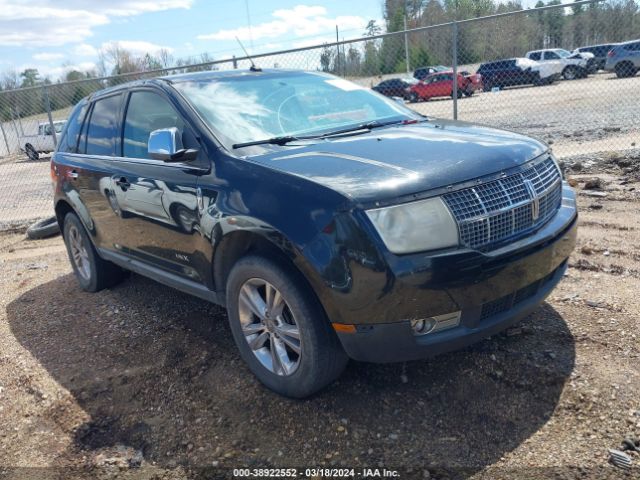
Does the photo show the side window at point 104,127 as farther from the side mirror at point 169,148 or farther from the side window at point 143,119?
the side mirror at point 169,148

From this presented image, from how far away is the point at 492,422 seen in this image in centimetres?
282

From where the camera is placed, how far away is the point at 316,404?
3.14m

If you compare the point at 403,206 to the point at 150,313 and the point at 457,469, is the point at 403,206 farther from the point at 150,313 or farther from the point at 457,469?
the point at 150,313

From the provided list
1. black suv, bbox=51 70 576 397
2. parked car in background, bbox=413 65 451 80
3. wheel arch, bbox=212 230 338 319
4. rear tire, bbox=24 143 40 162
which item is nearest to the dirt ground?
black suv, bbox=51 70 576 397

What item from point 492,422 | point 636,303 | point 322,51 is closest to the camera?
point 492,422

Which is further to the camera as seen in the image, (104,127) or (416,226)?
(104,127)

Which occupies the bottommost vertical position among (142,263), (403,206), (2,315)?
(2,315)

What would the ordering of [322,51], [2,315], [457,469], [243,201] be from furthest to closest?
[322,51] < [2,315] < [243,201] < [457,469]

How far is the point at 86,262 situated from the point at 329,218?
365cm

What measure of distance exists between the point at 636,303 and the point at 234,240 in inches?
108

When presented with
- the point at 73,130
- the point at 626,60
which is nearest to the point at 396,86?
the point at 626,60

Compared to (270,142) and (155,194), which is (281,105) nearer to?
(270,142)

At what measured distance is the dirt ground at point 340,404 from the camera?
2.69 m

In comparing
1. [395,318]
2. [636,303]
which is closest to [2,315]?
[395,318]
